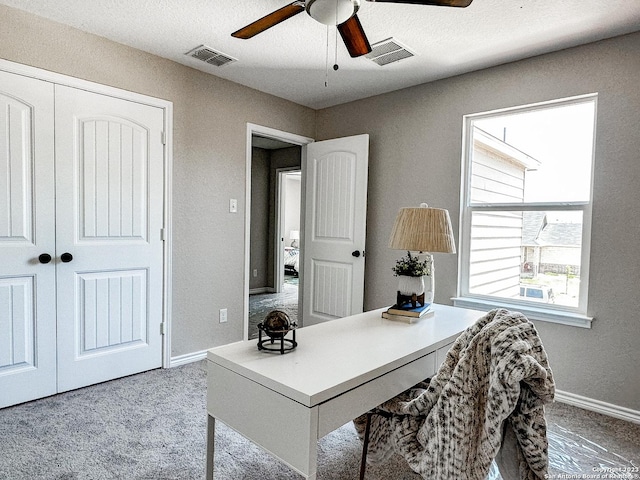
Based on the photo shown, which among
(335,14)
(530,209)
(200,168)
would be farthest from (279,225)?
(335,14)

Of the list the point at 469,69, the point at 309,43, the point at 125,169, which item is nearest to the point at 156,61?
the point at 125,169

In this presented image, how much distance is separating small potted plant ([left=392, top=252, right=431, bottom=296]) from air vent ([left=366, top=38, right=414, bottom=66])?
1539mm

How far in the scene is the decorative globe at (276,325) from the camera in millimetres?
1450

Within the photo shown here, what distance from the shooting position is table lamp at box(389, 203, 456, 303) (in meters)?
1.91

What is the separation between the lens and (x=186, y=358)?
3.22 metres

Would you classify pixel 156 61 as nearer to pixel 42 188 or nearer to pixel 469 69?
pixel 42 188

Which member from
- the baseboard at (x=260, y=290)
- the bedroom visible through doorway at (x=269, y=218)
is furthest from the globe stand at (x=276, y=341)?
the baseboard at (x=260, y=290)

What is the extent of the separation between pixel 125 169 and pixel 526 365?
109 inches

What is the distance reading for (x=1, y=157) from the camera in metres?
2.29

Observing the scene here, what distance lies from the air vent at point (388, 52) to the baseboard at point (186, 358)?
2.72 m

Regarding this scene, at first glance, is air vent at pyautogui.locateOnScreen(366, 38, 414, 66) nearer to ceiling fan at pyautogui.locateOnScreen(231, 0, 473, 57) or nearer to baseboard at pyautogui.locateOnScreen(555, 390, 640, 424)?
ceiling fan at pyautogui.locateOnScreen(231, 0, 473, 57)

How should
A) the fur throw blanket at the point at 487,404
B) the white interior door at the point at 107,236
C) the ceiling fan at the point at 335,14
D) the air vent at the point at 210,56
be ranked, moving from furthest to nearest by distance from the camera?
the air vent at the point at 210,56 < the white interior door at the point at 107,236 < the ceiling fan at the point at 335,14 < the fur throw blanket at the point at 487,404

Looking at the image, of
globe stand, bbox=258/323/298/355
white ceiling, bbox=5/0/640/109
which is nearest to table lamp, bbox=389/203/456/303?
globe stand, bbox=258/323/298/355

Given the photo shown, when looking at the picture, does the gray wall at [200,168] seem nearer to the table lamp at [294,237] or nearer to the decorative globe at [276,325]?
the decorative globe at [276,325]
